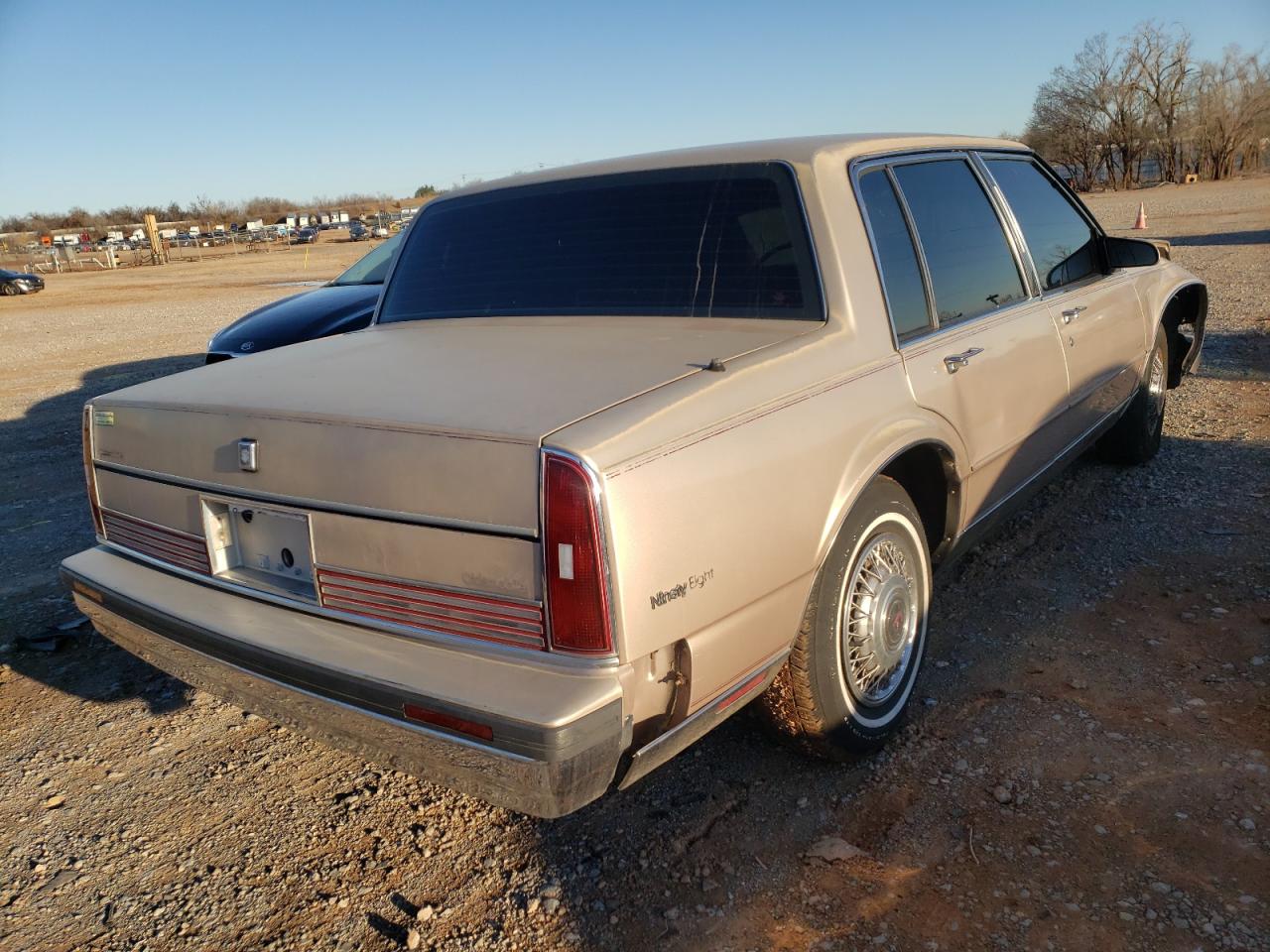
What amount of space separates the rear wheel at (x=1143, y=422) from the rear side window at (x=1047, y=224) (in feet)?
2.94

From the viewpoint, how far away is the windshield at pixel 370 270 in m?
8.30

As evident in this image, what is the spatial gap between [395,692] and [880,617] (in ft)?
4.84

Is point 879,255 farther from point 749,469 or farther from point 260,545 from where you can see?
point 260,545

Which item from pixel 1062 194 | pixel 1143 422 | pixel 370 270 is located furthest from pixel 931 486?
pixel 370 270

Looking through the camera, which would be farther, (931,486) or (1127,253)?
(1127,253)

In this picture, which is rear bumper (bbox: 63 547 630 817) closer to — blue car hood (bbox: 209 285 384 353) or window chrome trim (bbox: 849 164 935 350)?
window chrome trim (bbox: 849 164 935 350)

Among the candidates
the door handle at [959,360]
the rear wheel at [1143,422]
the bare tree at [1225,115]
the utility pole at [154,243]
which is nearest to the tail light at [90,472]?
the door handle at [959,360]

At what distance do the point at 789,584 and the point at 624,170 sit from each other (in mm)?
1621

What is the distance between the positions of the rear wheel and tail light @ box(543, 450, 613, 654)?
386 centimetres

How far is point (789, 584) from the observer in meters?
2.39

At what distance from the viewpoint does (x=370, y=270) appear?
28.0 feet

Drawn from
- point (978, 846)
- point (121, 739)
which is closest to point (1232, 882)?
point (978, 846)

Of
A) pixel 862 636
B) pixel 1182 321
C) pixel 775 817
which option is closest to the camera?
pixel 775 817

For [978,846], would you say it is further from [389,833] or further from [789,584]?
[389,833]
